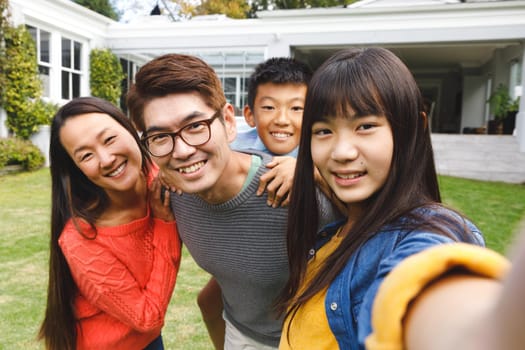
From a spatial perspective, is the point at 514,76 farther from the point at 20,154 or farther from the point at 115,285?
the point at 115,285

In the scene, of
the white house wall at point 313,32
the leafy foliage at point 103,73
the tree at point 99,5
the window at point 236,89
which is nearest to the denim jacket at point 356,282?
the white house wall at point 313,32

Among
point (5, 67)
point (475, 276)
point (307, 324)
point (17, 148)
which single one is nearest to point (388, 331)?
point (475, 276)

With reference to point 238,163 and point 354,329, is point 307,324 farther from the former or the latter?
point 238,163

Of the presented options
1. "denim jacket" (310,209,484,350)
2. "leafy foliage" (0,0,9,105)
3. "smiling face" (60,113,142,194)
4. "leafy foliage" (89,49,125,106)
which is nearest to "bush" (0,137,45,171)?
"leafy foliage" (0,0,9,105)

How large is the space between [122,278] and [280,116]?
1.46 meters

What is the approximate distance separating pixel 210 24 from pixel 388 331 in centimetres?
1375

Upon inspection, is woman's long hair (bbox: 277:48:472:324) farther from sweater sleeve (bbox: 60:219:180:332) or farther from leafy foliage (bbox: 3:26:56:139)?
leafy foliage (bbox: 3:26:56:139)

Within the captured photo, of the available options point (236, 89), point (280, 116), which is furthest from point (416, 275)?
point (236, 89)

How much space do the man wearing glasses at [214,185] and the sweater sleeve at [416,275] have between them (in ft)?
3.64

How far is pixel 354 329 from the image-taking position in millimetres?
1110

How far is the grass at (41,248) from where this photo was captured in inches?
142

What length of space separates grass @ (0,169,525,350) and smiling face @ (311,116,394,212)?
2.59 m

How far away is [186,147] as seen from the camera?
5.59ft

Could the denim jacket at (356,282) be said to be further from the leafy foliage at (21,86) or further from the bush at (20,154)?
the leafy foliage at (21,86)
